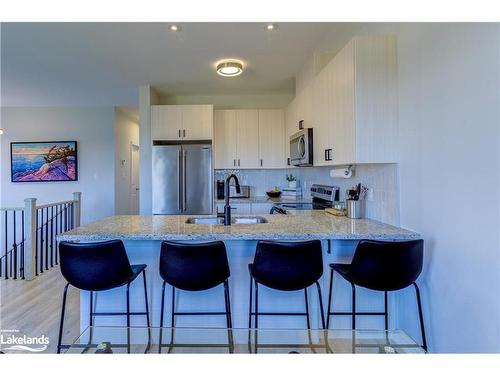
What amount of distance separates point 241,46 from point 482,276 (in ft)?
9.51

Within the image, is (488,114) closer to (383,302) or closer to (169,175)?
(383,302)

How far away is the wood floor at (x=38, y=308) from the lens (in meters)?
2.35

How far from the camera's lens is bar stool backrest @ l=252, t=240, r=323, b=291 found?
164 cm

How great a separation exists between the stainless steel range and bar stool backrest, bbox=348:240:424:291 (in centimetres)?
137

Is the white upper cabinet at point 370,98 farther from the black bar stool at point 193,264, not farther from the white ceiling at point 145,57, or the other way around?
the black bar stool at point 193,264

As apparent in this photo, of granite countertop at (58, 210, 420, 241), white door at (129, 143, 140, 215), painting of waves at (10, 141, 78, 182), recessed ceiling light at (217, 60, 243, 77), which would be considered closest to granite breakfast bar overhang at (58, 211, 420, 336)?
granite countertop at (58, 210, 420, 241)

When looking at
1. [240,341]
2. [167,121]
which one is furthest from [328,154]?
[167,121]

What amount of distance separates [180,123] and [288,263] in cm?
322

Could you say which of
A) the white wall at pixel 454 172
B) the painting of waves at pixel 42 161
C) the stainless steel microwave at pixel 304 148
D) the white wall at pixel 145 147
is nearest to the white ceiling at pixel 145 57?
the white wall at pixel 145 147

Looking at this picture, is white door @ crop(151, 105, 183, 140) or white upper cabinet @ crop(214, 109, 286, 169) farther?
white upper cabinet @ crop(214, 109, 286, 169)

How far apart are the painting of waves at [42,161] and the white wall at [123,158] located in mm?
841

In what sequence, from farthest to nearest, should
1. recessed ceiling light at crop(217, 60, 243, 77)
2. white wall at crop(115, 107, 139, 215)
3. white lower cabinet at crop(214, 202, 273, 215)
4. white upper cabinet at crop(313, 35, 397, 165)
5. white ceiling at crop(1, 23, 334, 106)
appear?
white wall at crop(115, 107, 139, 215) → white lower cabinet at crop(214, 202, 273, 215) → recessed ceiling light at crop(217, 60, 243, 77) → white ceiling at crop(1, 23, 334, 106) → white upper cabinet at crop(313, 35, 397, 165)

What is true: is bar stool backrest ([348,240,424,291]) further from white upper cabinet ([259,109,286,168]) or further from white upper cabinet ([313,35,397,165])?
white upper cabinet ([259,109,286,168])
